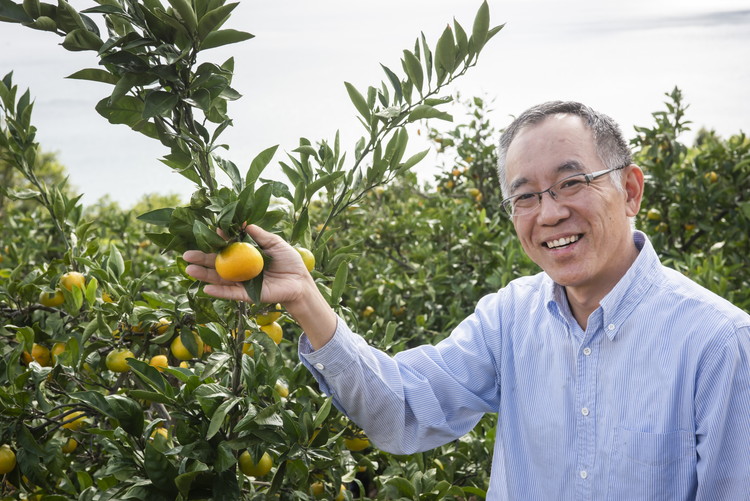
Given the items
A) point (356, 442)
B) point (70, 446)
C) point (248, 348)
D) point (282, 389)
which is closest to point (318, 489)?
point (356, 442)

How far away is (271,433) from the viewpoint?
130 centimetres

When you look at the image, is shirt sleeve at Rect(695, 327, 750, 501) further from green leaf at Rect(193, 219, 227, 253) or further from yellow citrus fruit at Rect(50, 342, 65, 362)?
yellow citrus fruit at Rect(50, 342, 65, 362)

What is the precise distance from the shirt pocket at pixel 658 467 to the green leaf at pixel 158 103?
1.10 m

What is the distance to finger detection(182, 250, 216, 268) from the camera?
1136 millimetres

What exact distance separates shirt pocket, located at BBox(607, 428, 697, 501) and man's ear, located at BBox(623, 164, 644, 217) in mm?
522

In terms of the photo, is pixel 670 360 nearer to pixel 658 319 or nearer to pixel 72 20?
pixel 658 319

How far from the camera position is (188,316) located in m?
1.59

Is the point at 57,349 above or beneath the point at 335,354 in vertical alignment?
beneath

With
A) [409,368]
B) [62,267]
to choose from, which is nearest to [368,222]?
[62,267]

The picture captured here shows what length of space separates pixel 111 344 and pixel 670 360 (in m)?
1.31

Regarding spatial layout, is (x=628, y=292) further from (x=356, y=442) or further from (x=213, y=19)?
(x=213, y=19)

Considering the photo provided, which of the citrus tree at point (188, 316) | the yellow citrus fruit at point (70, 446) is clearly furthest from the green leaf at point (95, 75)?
the yellow citrus fruit at point (70, 446)

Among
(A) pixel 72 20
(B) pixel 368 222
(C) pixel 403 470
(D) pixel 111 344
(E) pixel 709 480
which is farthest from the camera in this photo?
(B) pixel 368 222

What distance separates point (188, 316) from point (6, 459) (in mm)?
526
